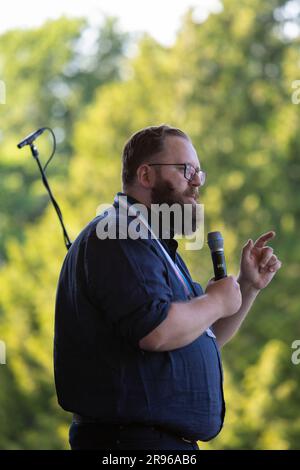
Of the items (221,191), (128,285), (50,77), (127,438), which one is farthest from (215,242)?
(50,77)

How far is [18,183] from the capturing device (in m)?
21.1

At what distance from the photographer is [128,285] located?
236 centimetres

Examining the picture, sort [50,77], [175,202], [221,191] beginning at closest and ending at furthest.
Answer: [175,202], [221,191], [50,77]

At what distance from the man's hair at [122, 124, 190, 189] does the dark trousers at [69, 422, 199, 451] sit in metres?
0.64

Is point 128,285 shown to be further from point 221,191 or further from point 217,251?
point 221,191

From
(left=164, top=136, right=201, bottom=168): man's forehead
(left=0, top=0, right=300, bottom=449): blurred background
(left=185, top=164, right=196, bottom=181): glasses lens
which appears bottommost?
(left=0, top=0, right=300, bottom=449): blurred background

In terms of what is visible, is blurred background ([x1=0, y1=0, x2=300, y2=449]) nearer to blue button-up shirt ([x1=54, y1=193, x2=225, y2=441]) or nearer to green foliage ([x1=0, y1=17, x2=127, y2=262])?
green foliage ([x1=0, y1=17, x2=127, y2=262])

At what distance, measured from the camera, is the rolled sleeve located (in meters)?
2.33

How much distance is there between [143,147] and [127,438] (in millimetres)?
752

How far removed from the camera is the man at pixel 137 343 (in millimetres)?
2354

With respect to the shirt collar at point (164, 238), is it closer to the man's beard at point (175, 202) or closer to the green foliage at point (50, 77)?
the man's beard at point (175, 202)

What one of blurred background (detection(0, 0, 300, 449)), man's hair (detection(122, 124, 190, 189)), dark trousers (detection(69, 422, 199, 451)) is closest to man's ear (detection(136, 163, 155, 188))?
man's hair (detection(122, 124, 190, 189))

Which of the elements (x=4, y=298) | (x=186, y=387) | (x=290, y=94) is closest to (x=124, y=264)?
(x=186, y=387)

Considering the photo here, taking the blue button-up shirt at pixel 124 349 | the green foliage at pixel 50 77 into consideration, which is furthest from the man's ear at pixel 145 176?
the green foliage at pixel 50 77
